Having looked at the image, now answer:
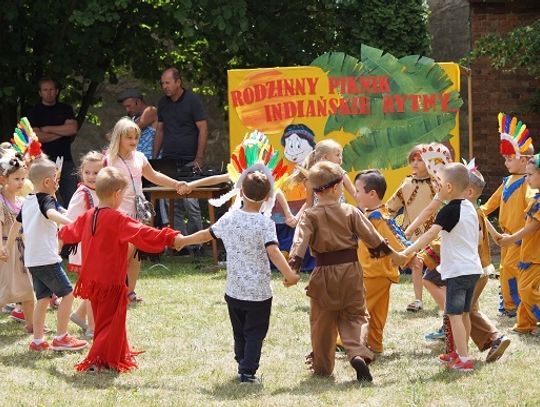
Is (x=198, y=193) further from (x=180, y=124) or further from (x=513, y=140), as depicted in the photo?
(x=513, y=140)

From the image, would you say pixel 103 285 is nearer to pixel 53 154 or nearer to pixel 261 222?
pixel 261 222

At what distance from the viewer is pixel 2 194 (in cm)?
879

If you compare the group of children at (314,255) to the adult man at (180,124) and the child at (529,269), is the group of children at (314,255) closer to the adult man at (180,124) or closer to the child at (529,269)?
the child at (529,269)

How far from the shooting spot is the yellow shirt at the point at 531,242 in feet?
27.2

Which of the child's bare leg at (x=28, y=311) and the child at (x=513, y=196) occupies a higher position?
the child at (x=513, y=196)

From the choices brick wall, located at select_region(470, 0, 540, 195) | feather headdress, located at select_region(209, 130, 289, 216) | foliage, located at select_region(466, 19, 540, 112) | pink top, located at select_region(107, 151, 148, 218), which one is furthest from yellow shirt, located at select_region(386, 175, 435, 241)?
brick wall, located at select_region(470, 0, 540, 195)

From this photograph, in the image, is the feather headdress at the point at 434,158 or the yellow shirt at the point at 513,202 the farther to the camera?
the yellow shirt at the point at 513,202

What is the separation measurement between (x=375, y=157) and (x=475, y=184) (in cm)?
490

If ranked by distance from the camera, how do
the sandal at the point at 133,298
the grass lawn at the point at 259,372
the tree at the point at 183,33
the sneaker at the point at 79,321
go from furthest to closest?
the tree at the point at 183,33
the sandal at the point at 133,298
the sneaker at the point at 79,321
the grass lawn at the point at 259,372

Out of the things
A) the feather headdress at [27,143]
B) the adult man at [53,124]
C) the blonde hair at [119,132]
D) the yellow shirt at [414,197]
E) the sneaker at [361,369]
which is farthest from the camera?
the adult man at [53,124]

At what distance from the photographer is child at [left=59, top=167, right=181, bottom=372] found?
7184mm

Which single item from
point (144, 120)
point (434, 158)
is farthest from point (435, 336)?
point (144, 120)

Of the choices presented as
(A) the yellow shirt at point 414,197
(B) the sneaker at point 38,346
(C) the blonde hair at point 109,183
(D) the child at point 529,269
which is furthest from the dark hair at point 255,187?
(A) the yellow shirt at point 414,197

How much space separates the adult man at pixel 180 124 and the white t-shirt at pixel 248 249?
645cm
